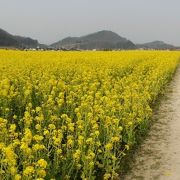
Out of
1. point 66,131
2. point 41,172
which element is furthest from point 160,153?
point 41,172

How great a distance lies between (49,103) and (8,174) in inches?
151

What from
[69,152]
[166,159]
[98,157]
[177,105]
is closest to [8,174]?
[69,152]

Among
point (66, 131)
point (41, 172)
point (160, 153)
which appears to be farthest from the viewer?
point (66, 131)

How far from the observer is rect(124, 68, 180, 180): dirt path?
6.70 m

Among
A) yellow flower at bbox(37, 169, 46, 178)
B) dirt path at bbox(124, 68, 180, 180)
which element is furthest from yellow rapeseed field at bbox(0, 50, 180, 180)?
dirt path at bbox(124, 68, 180, 180)

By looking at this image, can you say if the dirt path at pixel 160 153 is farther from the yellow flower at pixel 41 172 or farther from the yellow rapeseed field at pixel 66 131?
the yellow flower at pixel 41 172

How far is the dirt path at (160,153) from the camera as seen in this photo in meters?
6.70

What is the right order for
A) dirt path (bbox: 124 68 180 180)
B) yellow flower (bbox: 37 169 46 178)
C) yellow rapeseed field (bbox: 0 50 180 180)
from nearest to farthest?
yellow flower (bbox: 37 169 46 178), yellow rapeseed field (bbox: 0 50 180 180), dirt path (bbox: 124 68 180 180)

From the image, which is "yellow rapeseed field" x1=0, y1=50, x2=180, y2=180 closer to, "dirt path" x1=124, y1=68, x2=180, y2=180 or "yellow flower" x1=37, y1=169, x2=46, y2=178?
"yellow flower" x1=37, y1=169, x2=46, y2=178

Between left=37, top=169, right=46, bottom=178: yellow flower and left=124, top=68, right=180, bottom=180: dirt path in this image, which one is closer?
left=37, top=169, right=46, bottom=178: yellow flower

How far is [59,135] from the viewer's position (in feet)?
19.3

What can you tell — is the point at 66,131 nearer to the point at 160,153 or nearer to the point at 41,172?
the point at 160,153

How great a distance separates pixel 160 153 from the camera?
767 cm

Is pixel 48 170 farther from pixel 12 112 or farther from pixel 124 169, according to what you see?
pixel 12 112
